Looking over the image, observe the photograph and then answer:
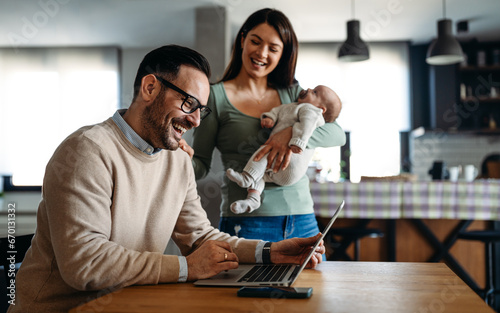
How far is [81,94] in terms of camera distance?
6703 mm

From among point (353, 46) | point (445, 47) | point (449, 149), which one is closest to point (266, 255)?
point (353, 46)

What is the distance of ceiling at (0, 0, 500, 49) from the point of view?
5.11 meters

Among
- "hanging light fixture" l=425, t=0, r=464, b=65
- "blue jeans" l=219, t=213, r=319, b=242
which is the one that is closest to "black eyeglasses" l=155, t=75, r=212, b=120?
"blue jeans" l=219, t=213, r=319, b=242

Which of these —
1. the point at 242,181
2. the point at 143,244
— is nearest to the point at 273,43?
the point at 242,181

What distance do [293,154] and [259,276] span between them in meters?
0.73

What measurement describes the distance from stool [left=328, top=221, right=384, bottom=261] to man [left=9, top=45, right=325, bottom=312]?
6.81 feet

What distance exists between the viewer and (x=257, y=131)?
1.73 m

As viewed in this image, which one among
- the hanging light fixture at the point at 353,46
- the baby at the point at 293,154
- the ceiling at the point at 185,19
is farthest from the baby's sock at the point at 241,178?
the ceiling at the point at 185,19

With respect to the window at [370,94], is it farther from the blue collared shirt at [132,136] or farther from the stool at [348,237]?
the blue collared shirt at [132,136]

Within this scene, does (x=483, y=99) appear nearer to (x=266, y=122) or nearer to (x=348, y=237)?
(x=348, y=237)

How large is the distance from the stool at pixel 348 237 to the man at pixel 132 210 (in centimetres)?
208

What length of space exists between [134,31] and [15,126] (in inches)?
86.6

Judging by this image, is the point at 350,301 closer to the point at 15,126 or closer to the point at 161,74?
the point at 161,74

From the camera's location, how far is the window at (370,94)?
20.2 ft
